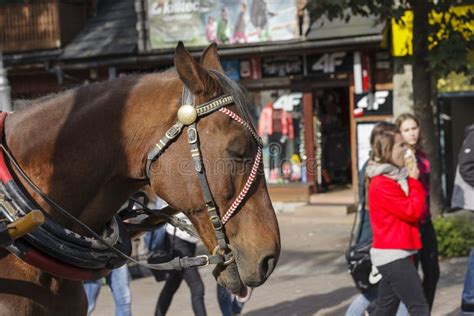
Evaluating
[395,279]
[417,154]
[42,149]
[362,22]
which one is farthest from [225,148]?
[362,22]

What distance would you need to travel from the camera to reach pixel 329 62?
16.8 metres

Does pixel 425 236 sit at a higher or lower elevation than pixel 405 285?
higher

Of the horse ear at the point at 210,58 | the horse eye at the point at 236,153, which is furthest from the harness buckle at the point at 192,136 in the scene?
the horse ear at the point at 210,58

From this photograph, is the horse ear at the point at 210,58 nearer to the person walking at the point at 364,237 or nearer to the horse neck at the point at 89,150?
the horse neck at the point at 89,150

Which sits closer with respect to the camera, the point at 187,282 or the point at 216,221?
the point at 216,221

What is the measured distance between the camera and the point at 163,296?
7.75 meters

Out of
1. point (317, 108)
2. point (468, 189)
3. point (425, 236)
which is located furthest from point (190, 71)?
point (317, 108)

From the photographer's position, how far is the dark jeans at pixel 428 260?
7.08 metres

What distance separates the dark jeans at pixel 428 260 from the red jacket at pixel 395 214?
67 cm

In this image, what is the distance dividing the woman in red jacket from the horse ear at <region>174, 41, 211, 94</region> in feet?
11.5

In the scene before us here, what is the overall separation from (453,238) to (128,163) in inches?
344

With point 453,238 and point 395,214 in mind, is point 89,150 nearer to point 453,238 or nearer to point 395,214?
point 395,214

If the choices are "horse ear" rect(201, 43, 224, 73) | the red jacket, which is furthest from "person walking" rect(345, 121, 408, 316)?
"horse ear" rect(201, 43, 224, 73)

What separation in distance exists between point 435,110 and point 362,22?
7.33 feet
